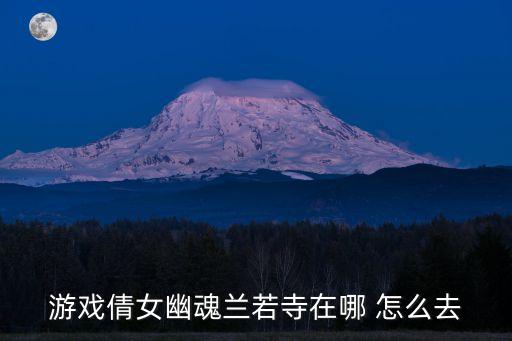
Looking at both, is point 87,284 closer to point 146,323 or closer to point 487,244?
point 146,323

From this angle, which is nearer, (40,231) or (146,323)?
(146,323)

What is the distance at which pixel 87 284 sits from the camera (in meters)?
103

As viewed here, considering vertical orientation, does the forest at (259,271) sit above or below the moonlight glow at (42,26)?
below

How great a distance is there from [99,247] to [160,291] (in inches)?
1645

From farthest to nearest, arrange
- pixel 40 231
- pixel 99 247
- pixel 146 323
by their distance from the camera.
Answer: pixel 40 231, pixel 99 247, pixel 146 323

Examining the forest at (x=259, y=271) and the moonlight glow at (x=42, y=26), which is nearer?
the forest at (x=259, y=271)

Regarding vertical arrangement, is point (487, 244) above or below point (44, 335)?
above

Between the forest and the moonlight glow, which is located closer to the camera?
the forest

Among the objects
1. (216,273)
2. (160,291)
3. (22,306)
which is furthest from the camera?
(22,306)

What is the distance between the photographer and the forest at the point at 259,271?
56.3 m

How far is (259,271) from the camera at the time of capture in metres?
107

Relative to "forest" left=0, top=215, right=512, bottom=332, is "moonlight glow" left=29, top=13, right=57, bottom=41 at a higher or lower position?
higher

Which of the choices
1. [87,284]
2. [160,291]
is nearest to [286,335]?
[160,291]

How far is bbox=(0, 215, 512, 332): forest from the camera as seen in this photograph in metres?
56.3
